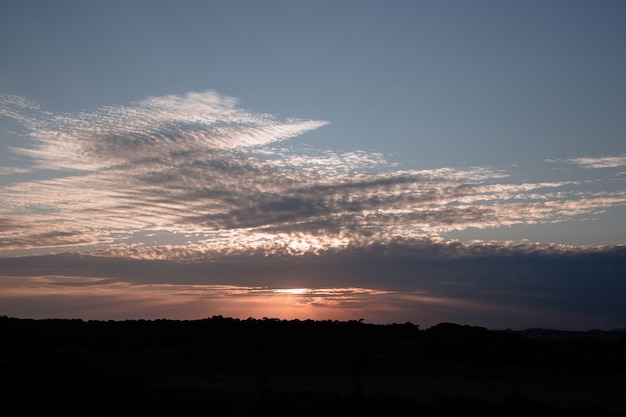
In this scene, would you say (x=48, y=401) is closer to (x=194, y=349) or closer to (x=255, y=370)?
(x=255, y=370)

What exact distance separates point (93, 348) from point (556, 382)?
173 feet

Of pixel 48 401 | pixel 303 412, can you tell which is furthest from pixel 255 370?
pixel 48 401

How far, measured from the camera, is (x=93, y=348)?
76.4 metres

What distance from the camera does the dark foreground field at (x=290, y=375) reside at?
26.5 m

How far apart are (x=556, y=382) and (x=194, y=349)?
4559 cm

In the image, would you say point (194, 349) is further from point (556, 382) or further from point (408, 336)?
point (556, 382)

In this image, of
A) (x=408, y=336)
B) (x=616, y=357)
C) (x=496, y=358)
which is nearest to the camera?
(x=616, y=357)

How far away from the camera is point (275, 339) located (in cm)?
9362

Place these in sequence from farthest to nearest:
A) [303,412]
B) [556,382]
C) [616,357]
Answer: [616,357] → [556,382] → [303,412]

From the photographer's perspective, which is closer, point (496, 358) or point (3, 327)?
point (496, 358)

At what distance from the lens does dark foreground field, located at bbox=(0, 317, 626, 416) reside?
26531mm

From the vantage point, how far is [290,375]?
47.3m

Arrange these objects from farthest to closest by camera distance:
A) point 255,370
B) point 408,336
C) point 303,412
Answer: point 408,336
point 255,370
point 303,412

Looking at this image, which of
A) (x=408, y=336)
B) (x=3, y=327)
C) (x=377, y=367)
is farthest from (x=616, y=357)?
(x=3, y=327)
